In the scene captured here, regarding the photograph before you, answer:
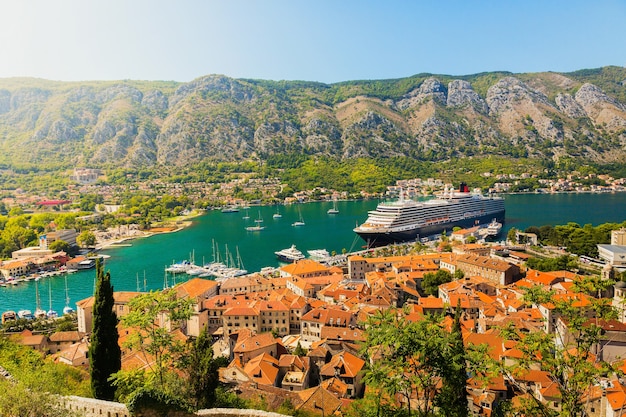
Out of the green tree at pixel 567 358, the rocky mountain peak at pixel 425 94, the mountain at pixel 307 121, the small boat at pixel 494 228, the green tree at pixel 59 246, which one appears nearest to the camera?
the green tree at pixel 567 358

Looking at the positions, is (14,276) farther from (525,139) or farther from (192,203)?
(525,139)

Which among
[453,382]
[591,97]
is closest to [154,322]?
[453,382]

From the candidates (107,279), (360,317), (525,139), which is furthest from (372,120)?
(107,279)

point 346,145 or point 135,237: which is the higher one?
point 346,145

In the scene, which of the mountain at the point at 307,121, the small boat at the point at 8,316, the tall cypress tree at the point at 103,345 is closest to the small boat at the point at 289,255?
the small boat at the point at 8,316

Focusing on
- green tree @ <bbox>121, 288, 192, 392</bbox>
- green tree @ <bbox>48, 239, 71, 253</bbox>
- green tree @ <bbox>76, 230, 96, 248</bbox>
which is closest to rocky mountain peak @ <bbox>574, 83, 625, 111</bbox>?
green tree @ <bbox>76, 230, 96, 248</bbox>

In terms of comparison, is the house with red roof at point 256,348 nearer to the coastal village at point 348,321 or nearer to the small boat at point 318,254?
the coastal village at point 348,321

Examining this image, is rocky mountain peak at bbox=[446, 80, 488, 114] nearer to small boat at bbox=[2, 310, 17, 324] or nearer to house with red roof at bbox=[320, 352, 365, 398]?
small boat at bbox=[2, 310, 17, 324]
